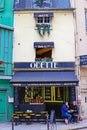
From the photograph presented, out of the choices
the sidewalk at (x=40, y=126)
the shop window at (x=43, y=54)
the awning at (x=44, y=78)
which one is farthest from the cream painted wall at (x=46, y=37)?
the sidewalk at (x=40, y=126)

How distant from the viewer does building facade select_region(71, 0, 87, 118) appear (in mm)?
21281

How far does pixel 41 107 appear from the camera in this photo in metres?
19.6

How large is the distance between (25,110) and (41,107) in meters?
1.15

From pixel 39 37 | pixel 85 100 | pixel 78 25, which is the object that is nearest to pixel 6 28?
pixel 39 37

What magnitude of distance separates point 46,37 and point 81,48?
116 inches

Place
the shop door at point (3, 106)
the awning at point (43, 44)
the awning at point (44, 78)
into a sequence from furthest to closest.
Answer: the awning at point (43, 44) → the shop door at point (3, 106) → the awning at point (44, 78)

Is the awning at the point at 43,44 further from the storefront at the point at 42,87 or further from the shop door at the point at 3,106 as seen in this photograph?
the shop door at the point at 3,106

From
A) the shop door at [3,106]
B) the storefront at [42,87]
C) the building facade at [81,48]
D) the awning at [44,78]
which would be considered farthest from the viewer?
the building facade at [81,48]

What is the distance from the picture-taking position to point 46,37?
21.2 meters

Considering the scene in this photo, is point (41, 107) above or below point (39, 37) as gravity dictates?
below

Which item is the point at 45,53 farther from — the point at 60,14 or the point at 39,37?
the point at 60,14

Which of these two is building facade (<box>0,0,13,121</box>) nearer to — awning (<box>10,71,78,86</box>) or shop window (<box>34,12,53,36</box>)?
awning (<box>10,71,78,86</box>)

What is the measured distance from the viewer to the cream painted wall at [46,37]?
2100 centimetres

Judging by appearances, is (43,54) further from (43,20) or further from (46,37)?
(43,20)
